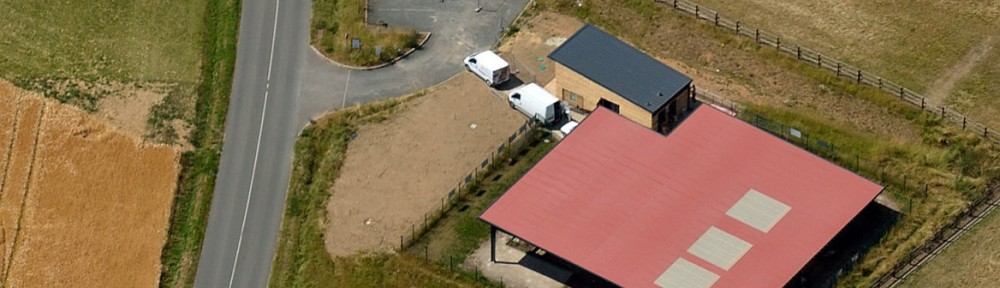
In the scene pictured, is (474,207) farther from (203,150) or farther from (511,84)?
(203,150)

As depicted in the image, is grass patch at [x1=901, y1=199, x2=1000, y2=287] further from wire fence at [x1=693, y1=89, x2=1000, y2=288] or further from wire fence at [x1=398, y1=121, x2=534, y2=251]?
wire fence at [x1=398, y1=121, x2=534, y2=251]

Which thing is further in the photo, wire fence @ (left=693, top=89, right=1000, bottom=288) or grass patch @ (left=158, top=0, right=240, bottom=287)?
grass patch @ (left=158, top=0, right=240, bottom=287)

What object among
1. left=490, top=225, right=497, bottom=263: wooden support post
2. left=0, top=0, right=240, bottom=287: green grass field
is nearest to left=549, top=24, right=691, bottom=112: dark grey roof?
left=490, top=225, right=497, bottom=263: wooden support post

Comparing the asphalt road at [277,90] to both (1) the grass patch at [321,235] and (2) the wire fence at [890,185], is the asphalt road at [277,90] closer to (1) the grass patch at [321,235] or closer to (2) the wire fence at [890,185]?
(1) the grass patch at [321,235]

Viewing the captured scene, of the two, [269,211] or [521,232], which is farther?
[269,211]

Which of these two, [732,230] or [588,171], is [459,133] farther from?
[732,230]

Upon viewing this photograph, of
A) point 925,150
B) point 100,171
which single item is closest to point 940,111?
point 925,150
